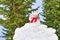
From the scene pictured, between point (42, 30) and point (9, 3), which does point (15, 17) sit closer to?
point (9, 3)

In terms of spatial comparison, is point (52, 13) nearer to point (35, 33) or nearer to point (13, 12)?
point (13, 12)

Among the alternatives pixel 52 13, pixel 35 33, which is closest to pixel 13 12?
pixel 52 13

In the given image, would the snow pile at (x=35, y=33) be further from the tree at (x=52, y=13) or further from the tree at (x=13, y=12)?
the tree at (x=52, y=13)

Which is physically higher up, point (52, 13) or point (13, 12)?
point (52, 13)

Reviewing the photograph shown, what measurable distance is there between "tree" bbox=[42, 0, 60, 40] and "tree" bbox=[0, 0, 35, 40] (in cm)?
95

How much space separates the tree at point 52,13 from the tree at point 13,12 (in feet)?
3.10

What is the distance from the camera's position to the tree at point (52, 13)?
14.5m

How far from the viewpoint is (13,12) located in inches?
559

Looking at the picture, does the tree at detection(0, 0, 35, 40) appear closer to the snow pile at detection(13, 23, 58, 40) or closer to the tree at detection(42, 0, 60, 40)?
the tree at detection(42, 0, 60, 40)

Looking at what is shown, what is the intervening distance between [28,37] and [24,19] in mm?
7057

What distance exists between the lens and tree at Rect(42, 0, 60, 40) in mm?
14537

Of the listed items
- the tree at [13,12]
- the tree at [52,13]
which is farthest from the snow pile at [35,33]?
the tree at [52,13]

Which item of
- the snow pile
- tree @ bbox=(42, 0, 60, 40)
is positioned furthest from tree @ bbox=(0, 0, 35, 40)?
the snow pile

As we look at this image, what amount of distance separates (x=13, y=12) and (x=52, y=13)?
176 centimetres
